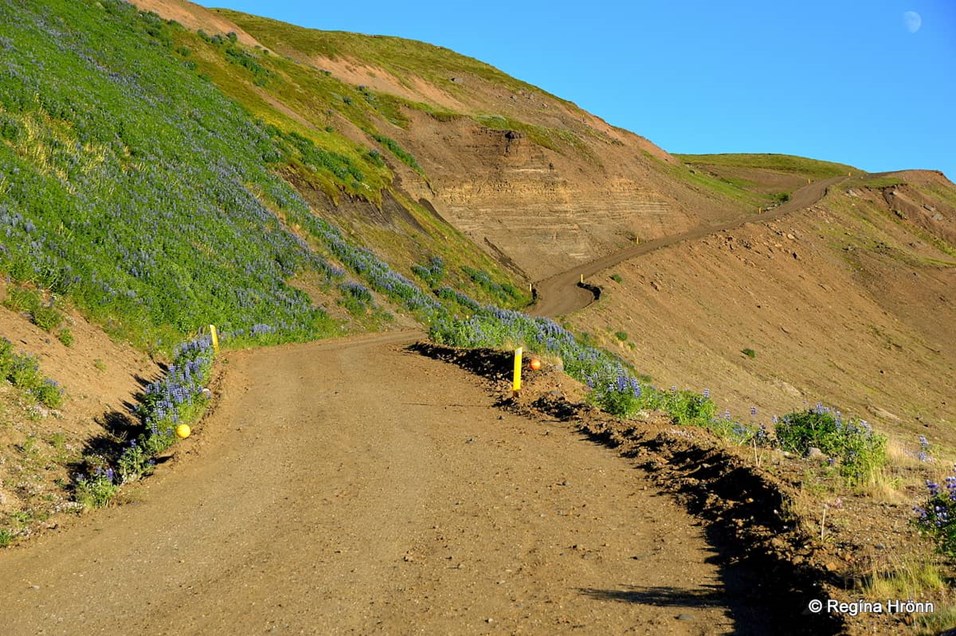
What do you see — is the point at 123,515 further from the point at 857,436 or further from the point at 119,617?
the point at 857,436

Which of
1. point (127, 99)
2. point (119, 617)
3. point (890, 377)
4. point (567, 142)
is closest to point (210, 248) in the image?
point (127, 99)

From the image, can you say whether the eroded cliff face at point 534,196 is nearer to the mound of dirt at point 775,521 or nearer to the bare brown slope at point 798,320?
the bare brown slope at point 798,320

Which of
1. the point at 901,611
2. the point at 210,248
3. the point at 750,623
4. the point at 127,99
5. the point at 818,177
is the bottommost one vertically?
the point at 750,623

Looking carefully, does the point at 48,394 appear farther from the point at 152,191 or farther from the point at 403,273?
the point at 403,273

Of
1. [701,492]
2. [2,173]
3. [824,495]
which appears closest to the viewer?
[824,495]

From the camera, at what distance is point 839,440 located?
32.4 ft

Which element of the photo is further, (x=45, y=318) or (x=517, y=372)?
(x=517, y=372)

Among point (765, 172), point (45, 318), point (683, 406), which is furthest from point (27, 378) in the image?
point (765, 172)

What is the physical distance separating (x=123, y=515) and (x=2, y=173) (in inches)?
497

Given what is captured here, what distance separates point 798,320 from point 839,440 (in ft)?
142

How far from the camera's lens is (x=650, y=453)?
32.1 ft

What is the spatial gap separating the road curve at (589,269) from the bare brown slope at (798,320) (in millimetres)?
1756

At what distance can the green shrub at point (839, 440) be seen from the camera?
8312 mm

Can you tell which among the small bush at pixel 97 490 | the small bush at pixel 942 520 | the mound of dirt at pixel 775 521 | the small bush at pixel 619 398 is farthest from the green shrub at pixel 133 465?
the small bush at pixel 942 520
